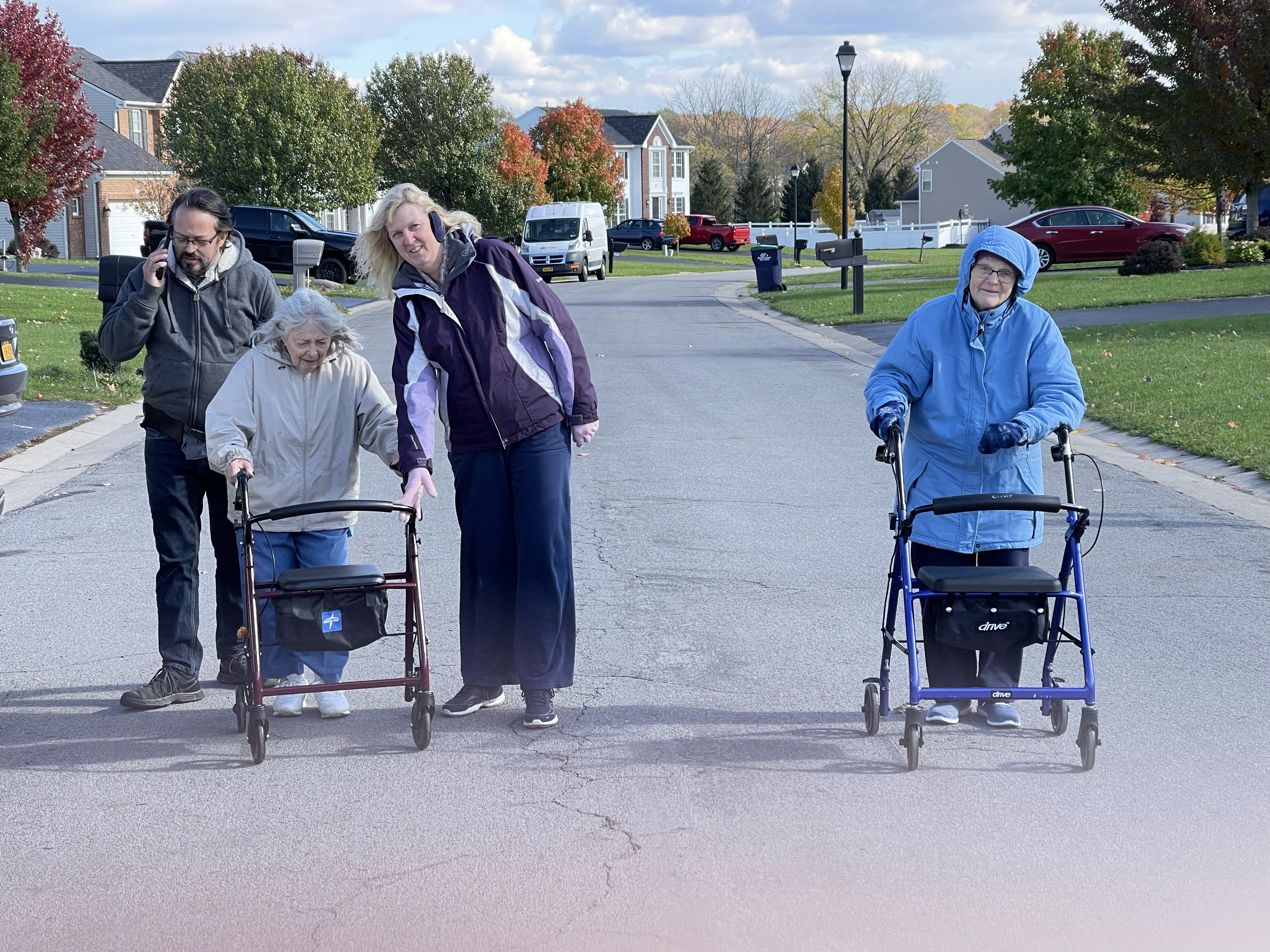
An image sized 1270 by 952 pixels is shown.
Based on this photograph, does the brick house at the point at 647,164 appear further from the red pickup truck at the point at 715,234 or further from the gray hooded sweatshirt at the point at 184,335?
the gray hooded sweatshirt at the point at 184,335

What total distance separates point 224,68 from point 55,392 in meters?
30.9

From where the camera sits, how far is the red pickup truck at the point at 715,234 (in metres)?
73.1

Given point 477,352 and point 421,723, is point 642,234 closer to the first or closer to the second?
point 477,352

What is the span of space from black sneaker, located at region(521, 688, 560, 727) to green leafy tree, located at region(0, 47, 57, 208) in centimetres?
3028

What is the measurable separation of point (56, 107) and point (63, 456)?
24465 millimetres

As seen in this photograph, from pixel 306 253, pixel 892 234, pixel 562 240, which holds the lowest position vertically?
pixel 306 253

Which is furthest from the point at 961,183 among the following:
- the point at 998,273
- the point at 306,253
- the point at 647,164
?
the point at 998,273

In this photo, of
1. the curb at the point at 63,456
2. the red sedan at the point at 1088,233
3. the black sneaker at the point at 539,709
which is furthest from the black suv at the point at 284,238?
the black sneaker at the point at 539,709

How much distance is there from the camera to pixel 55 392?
49.4 feet

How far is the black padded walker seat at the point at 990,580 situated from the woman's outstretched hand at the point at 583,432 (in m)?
1.32

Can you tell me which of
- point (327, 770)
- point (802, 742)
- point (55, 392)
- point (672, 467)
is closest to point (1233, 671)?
point (802, 742)

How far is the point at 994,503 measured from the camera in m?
4.66

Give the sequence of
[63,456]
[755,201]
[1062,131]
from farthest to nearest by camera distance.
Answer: [755,201] → [1062,131] → [63,456]

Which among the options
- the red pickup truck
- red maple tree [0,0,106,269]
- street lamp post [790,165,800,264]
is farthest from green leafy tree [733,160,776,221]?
red maple tree [0,0,106,269]
